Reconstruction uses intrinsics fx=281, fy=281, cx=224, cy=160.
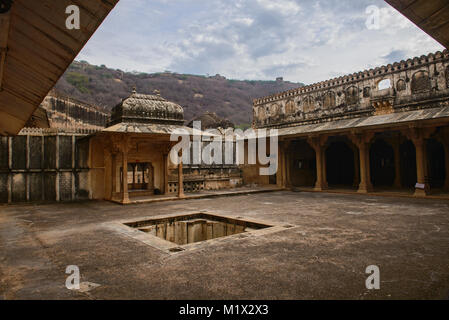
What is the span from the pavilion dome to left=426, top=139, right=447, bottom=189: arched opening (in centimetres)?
1466

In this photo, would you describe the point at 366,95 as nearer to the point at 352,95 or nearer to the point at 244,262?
the point at 352,95

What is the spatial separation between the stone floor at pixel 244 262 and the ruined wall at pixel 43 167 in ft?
18.1

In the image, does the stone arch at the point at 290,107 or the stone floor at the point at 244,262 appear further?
the stone arch at the point at 290,107

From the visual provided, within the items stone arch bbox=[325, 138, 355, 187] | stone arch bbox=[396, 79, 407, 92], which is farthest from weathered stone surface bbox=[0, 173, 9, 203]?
stone arch bbox=[396, 79, 407, 92]


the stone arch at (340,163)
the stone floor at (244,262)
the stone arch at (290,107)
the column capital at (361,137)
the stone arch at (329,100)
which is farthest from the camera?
the stone arch at (290,107)

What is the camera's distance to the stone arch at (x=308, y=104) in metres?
21.6

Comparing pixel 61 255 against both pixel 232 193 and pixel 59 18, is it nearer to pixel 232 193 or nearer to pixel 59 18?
pixel 59 18

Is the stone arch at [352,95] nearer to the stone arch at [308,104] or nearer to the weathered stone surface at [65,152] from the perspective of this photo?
the stone arch at [308,104]

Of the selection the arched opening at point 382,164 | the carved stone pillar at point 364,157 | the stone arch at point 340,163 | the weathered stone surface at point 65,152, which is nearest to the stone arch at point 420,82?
the arched opening at point 382,164

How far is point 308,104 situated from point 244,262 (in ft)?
64.0

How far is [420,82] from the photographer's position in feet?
52.5

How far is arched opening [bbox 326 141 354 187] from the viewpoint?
20703 mm

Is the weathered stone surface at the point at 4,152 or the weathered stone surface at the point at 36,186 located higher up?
the weathered stone surface at the point at 4,152

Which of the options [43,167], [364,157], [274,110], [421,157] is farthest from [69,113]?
[421,157]
